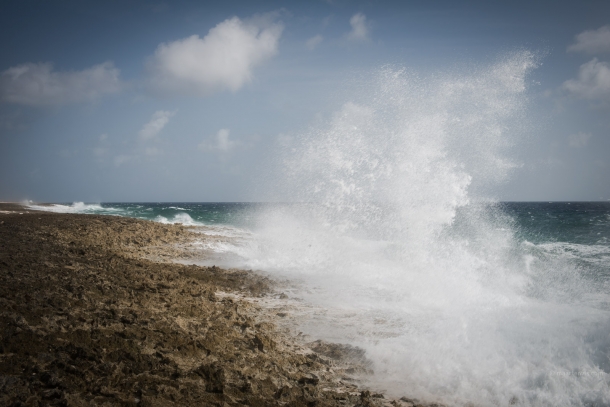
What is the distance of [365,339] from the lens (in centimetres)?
690

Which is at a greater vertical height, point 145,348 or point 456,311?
point 145,348

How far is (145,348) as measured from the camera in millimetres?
4949

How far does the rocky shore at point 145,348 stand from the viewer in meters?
3.89

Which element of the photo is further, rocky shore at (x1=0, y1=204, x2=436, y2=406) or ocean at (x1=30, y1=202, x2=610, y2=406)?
ocean at (x1=30, y1=202, x2=610, y2=406)

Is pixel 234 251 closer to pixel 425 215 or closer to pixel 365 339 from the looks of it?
pixel 425 215

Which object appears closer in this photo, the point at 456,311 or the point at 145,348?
the point at 145,348

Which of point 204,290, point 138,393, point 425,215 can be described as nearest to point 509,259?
point 425,215

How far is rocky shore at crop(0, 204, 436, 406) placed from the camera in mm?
3889

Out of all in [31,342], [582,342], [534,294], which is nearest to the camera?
[31,342]

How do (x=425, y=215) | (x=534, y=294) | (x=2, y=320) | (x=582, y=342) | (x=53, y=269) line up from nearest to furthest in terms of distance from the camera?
(x=2, y=320) → (x=582, y=342) → (x=53, y=269) → (x=534, y=294) → (x=425, y=215)

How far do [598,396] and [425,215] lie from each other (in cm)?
1029

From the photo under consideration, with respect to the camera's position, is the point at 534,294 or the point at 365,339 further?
the point at 534,294

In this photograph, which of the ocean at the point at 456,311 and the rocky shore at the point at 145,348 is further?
the ocean at the point at 456,311

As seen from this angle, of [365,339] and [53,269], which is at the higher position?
[53,269]
